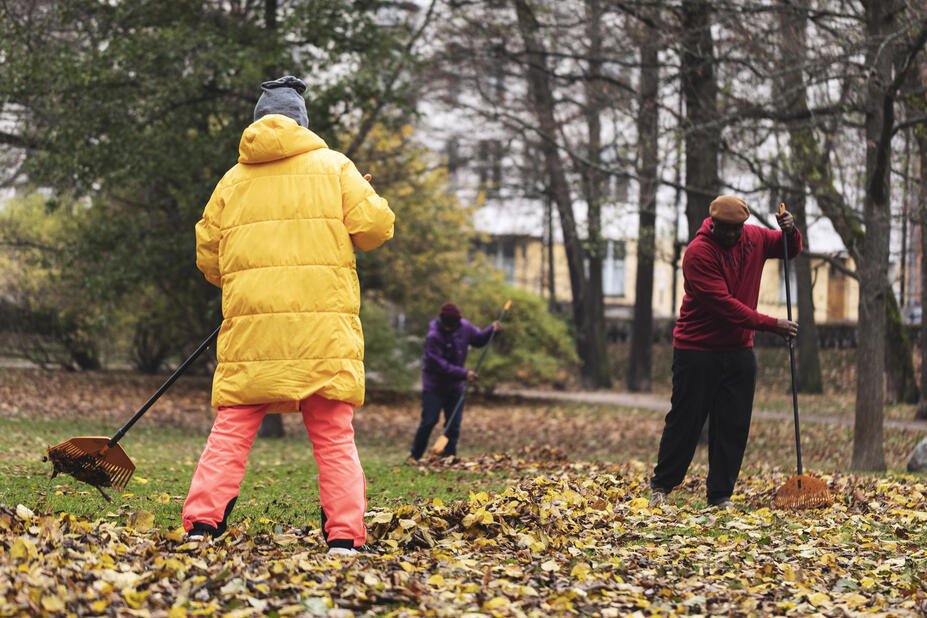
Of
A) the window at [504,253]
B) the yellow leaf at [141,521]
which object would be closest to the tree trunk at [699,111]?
the yellow leaf at [141,521]

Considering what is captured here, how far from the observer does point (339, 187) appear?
484 centimetres

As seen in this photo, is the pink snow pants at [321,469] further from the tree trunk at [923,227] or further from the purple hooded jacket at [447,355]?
the tree trunk at [923,227]

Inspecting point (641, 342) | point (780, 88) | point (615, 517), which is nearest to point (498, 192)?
point (641, 342)

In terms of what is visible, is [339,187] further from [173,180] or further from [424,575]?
[173,180]

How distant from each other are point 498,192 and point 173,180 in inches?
612

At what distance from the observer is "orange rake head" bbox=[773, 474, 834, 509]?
663 centimetres

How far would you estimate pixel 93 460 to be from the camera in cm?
547

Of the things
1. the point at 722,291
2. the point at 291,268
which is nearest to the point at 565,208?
the point at 722,291

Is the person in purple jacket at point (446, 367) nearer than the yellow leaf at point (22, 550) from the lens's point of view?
No

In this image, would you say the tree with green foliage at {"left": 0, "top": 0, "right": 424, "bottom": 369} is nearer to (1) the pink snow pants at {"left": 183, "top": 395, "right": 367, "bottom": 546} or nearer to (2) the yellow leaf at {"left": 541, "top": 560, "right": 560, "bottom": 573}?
(1) the pink snow pants at {"left": 183, "top": 395, "right": 367, "bottom": 546}

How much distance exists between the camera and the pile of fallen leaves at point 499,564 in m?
3.87

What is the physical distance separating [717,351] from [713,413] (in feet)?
1.43

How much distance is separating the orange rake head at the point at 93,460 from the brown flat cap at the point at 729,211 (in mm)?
3730

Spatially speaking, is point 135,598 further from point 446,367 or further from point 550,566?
point 446,367
